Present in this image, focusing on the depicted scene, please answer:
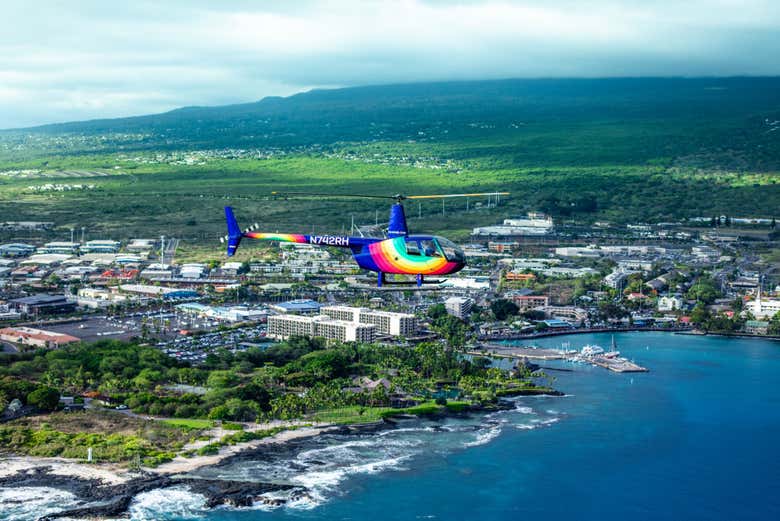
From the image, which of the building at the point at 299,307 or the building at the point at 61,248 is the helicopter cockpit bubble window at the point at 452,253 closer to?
the building at the point at 299,307

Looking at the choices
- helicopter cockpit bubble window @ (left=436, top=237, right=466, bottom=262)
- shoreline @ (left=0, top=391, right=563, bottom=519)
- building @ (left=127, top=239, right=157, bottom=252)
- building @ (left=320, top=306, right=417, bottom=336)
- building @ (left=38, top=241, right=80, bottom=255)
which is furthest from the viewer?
building @ (left=127, top=239, right=157, bottom=252)

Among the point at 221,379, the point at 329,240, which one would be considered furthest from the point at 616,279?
the point at 329,240

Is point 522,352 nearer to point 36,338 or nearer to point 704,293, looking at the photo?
point 704,293

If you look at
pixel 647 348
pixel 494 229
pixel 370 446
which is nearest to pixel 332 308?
pixel 647 348

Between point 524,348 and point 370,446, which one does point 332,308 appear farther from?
point 370,446

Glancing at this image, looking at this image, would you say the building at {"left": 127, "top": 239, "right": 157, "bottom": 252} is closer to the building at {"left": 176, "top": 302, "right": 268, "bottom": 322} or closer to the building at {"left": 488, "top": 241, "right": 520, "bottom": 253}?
the building at {"left": 176, "top": 302, "right": 268, "bottom": 322}

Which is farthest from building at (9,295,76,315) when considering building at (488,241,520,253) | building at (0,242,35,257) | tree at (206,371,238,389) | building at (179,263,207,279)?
building at (488,241,520,253)

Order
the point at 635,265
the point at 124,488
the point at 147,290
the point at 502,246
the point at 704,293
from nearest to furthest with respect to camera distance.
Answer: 1. the point at 124,488
2. the point at 147,290
3. the point at 704,293
4. the point at 635,265
5. the point at 502,246
